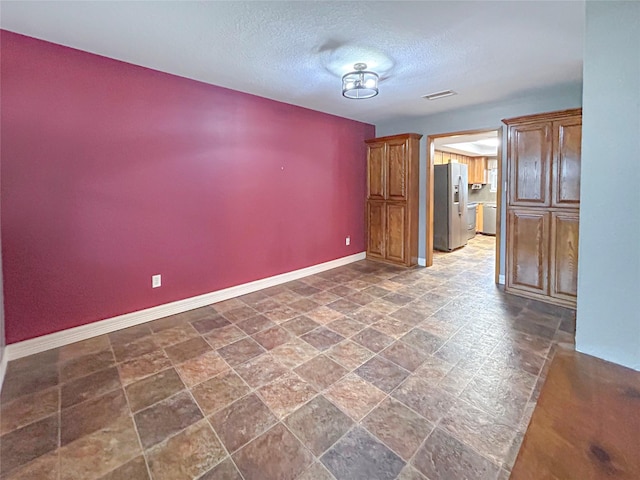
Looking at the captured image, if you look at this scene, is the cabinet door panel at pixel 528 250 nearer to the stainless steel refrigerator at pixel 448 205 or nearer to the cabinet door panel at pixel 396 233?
the cabinet door panel at pixel 396 233

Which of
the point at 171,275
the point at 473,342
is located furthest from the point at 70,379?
the point at 473,342

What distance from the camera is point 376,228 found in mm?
5289

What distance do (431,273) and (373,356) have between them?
257 cm

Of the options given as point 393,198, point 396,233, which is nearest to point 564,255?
point 396,233

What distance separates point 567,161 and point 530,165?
12.8 inches

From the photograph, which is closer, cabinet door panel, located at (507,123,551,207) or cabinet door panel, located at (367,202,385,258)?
cabinet door panel, located at (507,123,551,207)

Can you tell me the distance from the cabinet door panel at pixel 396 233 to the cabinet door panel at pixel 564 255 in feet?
6.46

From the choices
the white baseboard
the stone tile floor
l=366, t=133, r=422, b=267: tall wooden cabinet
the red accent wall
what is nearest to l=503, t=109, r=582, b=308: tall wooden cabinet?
the stone tile floor

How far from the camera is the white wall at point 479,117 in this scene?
11.2 feet

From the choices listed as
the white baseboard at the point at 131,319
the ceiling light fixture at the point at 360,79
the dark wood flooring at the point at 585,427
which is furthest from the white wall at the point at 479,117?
the dark wood flooring at the point at 585,427

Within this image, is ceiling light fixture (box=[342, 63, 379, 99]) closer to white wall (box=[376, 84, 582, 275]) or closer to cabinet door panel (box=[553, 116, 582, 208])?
white wall (box=[376, 84, 582, 275])

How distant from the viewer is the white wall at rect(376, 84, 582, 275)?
3.42m

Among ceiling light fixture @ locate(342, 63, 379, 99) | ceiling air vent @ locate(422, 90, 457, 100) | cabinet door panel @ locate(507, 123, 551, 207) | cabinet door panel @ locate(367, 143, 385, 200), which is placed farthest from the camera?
cabinet door panel @ locate(367, 143, 385, 200)

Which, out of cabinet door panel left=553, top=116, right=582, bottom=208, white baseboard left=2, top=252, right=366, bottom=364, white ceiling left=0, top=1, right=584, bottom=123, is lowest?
white baseboard left=2, top=252, right=366, bottom=364
